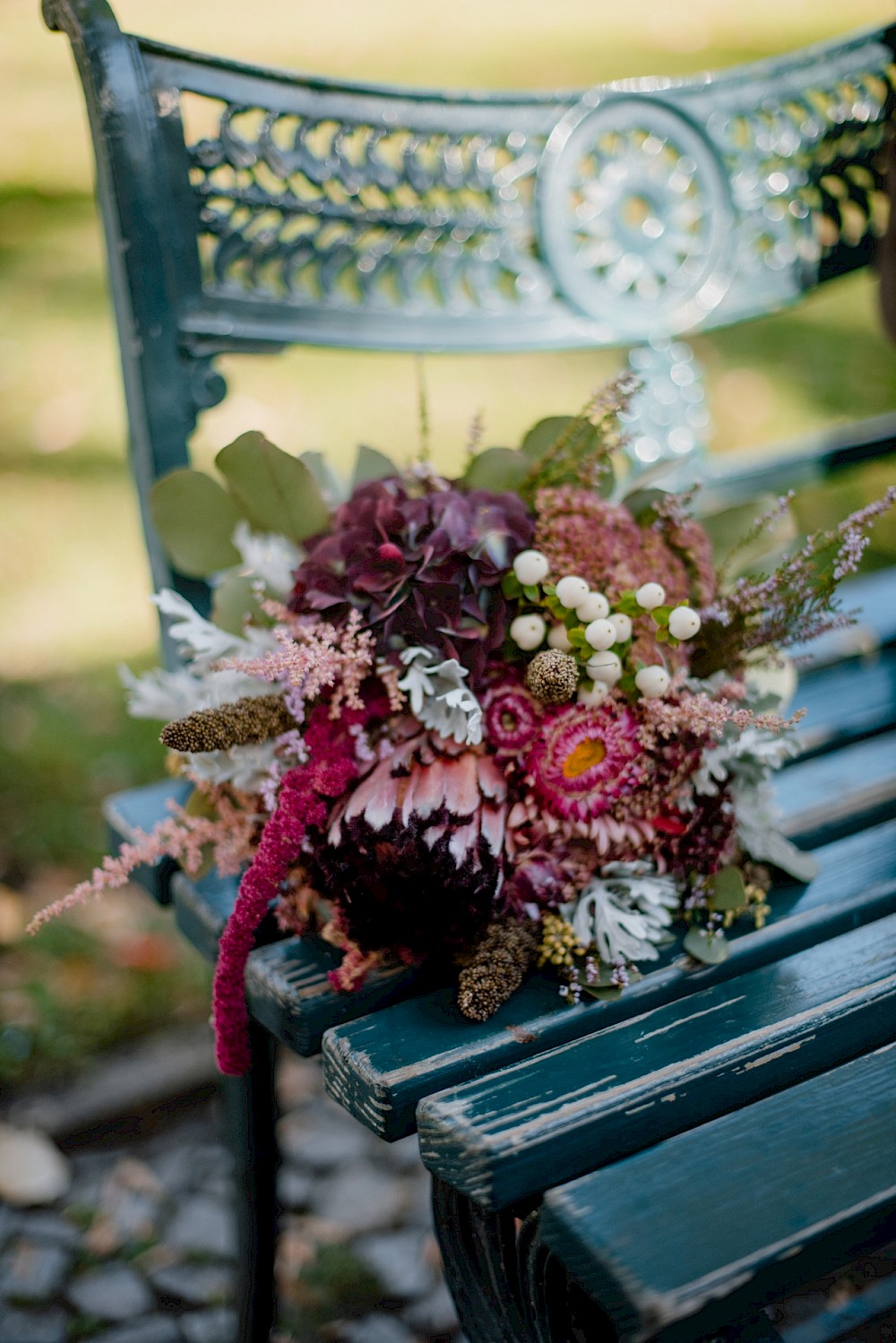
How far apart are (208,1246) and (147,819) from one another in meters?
0.80

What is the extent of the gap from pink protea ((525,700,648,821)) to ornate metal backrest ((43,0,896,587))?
0.76m

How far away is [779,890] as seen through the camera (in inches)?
53.4

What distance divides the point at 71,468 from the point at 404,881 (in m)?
3.26

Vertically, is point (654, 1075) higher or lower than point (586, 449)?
lower

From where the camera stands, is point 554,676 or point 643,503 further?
point 643,503

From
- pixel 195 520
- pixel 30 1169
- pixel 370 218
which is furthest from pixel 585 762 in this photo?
pixel 30 1169

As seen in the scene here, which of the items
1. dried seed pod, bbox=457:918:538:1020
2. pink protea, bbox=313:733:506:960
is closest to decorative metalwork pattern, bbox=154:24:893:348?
pink protea, bbox=313:733:506:960

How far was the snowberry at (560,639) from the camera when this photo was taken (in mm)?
1185

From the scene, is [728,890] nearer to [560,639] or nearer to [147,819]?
[560,639]

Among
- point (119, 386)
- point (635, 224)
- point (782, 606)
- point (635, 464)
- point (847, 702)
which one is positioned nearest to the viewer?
point (782, 606)

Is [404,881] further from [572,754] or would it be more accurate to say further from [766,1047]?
[766,1047]

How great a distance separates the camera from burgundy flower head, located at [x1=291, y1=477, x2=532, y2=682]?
1157mm

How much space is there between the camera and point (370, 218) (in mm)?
1816

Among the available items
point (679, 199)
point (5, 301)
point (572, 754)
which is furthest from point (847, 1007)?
point (5, 301)
